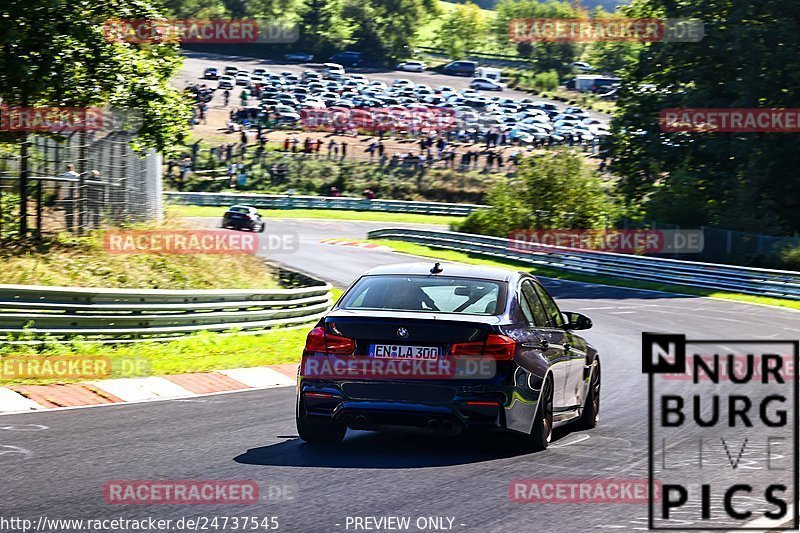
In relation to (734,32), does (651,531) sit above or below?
below

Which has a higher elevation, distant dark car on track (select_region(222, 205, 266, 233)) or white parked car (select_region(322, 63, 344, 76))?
white parked car (select_region(322, 63, 344, 76))

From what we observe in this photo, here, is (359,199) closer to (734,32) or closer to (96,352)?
(734,32)

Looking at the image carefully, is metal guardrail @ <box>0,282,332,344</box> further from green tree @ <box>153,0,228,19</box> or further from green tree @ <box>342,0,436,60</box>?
green tree @ <box>153,0,228,19</box>

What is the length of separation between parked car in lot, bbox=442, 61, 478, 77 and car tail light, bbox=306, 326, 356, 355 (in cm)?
10761

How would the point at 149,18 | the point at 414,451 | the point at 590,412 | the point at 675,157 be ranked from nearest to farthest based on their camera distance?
the point at 414,451 → the point at 590,412 → the point at 149,18 → the point at 675,157

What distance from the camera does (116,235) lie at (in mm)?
21141

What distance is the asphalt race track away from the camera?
6.84 m

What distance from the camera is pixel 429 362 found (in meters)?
8.53

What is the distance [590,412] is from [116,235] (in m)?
12.6

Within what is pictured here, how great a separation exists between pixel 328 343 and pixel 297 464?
97 centimetres

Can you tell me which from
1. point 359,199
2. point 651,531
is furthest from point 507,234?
point 651,531
